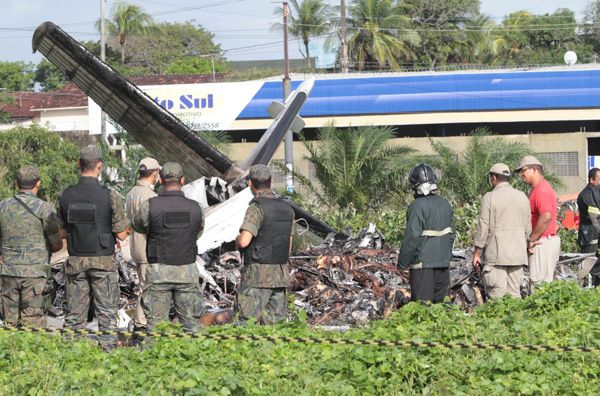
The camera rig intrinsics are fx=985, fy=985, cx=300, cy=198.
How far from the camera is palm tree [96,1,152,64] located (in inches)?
2844

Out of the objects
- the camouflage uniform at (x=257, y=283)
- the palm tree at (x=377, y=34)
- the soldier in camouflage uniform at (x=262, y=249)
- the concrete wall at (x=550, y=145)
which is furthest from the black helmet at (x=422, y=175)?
the palm tree at (x=377, y=34)

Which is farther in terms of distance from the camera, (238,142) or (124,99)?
(238,142)

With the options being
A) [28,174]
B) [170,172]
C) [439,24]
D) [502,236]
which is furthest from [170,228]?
[439,24]

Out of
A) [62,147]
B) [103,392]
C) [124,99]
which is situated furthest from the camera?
[62,147]

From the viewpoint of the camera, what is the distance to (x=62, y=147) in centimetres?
4581

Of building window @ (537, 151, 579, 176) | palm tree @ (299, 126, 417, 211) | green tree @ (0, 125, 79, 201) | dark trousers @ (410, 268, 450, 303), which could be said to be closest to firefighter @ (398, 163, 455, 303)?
dark trousers @ (410, 268, 450, 303)

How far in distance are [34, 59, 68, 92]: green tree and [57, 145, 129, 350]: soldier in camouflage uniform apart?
77.3m

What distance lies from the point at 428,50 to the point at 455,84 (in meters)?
17.3

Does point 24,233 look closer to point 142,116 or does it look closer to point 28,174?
point 28,174

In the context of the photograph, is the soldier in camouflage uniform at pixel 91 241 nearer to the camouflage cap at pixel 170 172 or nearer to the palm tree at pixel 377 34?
the camouflage cap at pixel 170 172

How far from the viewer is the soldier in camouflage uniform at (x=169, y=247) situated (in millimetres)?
8594

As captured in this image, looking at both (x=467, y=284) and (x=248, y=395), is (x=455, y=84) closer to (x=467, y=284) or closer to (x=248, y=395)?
(x=467, y=284)

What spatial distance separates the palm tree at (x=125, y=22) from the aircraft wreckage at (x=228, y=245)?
185 ft

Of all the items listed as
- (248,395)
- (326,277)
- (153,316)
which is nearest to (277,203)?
(153,316)
